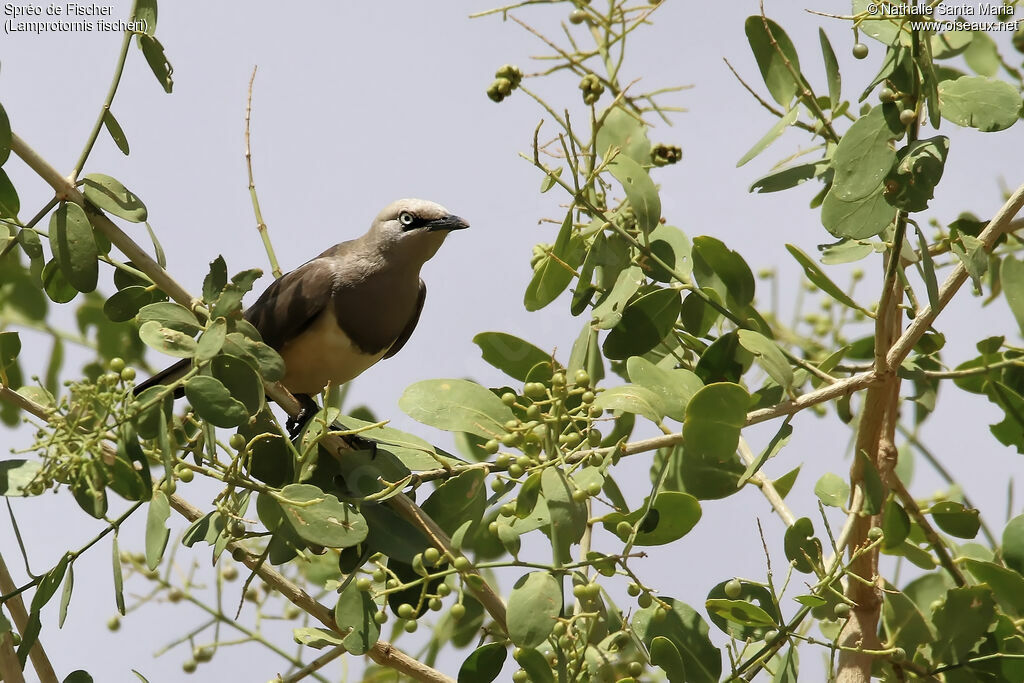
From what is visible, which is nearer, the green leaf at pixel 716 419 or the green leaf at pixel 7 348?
the green leaf at pixel 716 419

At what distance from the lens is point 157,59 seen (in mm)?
2932

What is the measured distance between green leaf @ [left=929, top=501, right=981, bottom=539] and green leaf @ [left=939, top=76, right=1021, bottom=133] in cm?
105

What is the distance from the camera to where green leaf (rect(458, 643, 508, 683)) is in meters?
2.82

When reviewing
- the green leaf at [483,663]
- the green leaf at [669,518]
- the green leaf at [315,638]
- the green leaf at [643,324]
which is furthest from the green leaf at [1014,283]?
the green leaf at [315,638]

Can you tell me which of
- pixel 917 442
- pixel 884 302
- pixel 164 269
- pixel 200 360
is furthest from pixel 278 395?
pixel 917 442

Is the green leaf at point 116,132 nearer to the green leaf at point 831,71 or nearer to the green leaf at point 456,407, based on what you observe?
the green leaf at point 456,407

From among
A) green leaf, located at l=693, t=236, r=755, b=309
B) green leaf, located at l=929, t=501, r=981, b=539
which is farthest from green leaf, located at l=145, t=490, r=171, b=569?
green leaf, located at l=929, t=501, r=981, b=539

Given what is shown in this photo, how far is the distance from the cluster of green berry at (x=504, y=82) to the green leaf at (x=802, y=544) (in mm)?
1408

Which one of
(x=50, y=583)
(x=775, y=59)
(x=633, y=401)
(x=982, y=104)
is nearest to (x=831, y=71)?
(x=775, y=59)

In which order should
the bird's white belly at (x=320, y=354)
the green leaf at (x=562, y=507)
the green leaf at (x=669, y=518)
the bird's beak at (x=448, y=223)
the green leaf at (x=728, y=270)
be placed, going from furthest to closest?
the bird's beak at (x=448, y=223), the bird's white belly at (x=320, y=354), the green leaf at (x=728, y=270), the green leaf at (x=669, y=518), the green leaf at (x=562, y=507)

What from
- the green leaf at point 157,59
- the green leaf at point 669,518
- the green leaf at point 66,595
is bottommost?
the green leaf at point 66,595

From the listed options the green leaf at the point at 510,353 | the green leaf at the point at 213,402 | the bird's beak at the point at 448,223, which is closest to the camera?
the green leaf at the point at 213,402

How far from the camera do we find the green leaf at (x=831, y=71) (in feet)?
11.2

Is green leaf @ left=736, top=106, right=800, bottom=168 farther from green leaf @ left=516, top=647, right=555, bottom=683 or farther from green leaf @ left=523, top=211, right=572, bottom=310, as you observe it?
green leaf @ left=516, top=647, right=555, bottom=683
